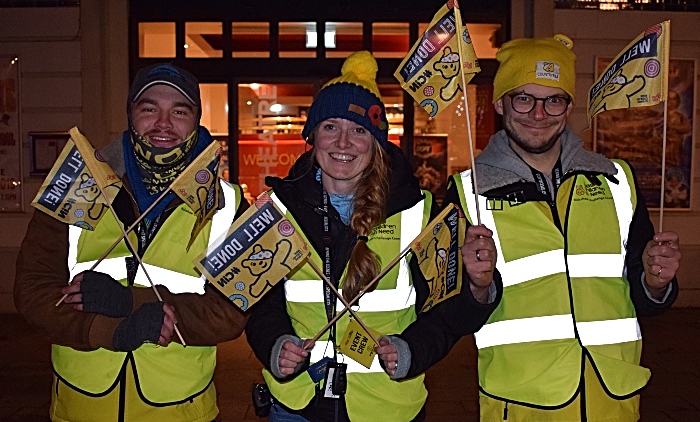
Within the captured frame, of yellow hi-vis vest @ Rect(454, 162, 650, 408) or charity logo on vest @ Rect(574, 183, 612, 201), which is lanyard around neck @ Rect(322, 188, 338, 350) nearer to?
yellow hi-vis vest @ Rect(454, 162, 650, 408)

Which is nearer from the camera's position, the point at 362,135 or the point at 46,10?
the point at 362,135

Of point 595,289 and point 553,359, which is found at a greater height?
point 595,289

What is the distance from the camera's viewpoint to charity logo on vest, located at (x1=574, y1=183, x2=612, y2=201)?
283 centimetres

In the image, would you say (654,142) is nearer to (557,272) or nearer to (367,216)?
(557,272)

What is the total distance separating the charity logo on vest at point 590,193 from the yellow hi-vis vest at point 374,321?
62 cm

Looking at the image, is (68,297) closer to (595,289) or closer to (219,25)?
(595,289)

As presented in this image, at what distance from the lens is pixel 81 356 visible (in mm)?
2738

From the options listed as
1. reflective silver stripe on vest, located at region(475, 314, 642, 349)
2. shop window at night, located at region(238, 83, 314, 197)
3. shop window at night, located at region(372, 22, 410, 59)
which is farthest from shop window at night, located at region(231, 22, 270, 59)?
reflective silver stripe on vest, located at region(475, 314, 642, 349)

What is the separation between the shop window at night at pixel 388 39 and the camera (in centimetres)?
940

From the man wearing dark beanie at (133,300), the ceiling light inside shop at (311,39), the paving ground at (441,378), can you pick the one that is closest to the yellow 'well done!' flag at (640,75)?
the man wearing dark beanie at (133,300)

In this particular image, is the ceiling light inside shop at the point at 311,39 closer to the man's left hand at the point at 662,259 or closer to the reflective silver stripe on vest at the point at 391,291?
the reflective silver stripe on vest at the point at 391,291

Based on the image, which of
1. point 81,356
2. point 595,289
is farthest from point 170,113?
point 595,289

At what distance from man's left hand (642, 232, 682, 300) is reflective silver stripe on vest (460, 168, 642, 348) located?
161 millimetres

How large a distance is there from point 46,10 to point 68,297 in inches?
284
